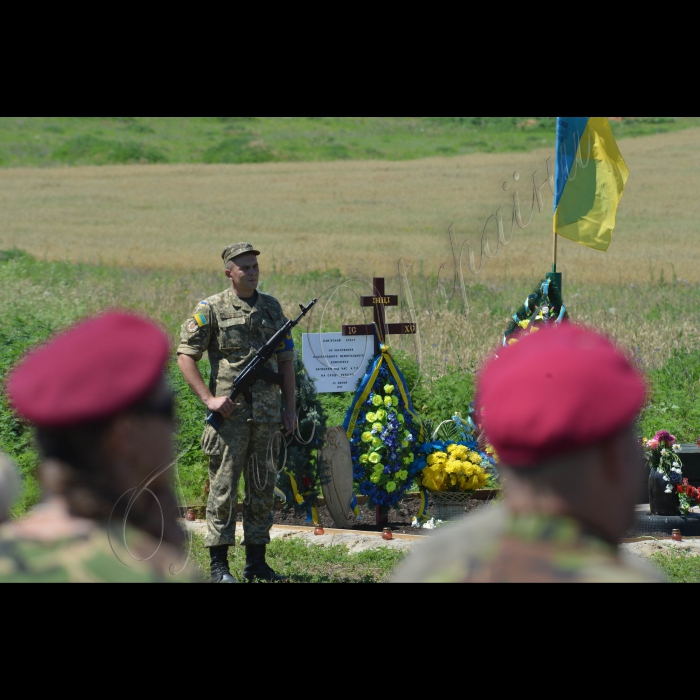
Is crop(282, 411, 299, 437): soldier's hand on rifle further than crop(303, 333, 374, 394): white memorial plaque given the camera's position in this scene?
No

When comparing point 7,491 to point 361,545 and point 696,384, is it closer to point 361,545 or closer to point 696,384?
point 361,545

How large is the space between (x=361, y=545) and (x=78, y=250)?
68.0 feet

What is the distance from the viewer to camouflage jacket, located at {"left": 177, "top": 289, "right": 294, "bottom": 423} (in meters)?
6.46

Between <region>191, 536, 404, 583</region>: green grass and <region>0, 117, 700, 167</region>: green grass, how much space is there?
3151 cm

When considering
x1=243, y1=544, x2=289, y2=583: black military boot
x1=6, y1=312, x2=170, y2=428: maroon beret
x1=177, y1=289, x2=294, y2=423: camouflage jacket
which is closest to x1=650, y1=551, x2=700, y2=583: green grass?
x1=243, y1=544, x2=289, y2=583: black military boot

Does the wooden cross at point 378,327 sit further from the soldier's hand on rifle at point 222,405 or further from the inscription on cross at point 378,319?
the soldier's hand on rifle at point 222,405

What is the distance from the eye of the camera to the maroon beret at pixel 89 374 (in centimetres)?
167

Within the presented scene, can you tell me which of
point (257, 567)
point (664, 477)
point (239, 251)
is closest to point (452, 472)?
point (664, 477)

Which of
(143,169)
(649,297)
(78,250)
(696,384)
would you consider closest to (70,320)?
(696,384)

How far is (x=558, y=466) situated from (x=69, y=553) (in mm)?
776

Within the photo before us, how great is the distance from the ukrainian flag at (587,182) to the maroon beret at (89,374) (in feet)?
22.9

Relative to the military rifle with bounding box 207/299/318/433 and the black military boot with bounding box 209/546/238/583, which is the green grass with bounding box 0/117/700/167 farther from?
the black military boot with bounding box 209/546/238/583

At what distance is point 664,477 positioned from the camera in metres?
8.09

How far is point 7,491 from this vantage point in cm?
200
